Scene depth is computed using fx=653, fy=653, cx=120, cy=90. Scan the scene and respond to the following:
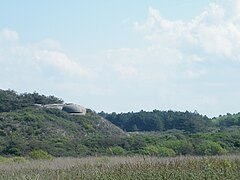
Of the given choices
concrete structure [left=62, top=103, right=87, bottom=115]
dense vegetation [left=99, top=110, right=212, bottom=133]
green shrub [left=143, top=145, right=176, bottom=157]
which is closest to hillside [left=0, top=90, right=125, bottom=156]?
concrete structure [left=62, top=103, right=87, bottom=115]

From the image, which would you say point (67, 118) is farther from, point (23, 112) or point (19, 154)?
point (19, 154)

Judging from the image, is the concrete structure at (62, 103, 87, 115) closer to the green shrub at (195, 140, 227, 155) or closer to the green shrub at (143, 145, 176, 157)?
the green shrub at (143, 145, 176, 157)

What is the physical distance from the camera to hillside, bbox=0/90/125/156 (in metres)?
47.1

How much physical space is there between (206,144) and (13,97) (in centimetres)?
4086

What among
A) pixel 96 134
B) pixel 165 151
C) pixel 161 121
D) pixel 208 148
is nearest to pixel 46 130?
pixel 96 134

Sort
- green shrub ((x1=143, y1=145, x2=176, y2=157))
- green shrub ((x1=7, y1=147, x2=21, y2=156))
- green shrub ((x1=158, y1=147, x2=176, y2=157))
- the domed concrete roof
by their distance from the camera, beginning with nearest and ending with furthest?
1. green shrub ((x1=158, y1=147, x2=176, y2=157))
2. green shrub ((x1=143, y1=145, x2=176, y2=157))
3. green shrub ((x1=7, y1=147, x2=21, y2=156))
4. the domed concrete roof

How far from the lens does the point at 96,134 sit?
63.2 metres

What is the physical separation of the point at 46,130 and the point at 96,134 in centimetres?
564

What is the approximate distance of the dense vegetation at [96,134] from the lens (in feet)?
140

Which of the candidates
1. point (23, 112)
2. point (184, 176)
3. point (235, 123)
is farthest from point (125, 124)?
point (184, 176)

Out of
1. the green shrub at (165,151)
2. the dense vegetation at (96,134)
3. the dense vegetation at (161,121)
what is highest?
the dense vegetation at (161,121)

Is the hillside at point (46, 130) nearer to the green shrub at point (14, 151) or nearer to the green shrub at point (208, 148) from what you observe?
the green shrub at point (14, 151)

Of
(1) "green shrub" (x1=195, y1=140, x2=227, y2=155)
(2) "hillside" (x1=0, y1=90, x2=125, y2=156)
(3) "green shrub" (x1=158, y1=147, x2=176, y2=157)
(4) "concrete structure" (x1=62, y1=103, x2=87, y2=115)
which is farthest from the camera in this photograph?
(4) "concrete structure" (x1=62, y1=103, x2=87, y2=115)

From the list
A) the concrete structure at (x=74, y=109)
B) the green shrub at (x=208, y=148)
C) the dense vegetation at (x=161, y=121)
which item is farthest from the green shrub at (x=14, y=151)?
the dense vegetation at (x=161, y=121)
